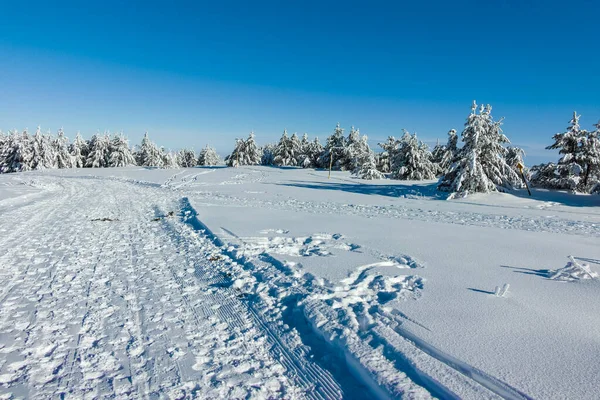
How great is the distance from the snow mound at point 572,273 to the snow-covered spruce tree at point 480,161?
1354cm

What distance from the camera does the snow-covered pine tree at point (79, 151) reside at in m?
57.6

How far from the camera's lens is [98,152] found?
5662 cm

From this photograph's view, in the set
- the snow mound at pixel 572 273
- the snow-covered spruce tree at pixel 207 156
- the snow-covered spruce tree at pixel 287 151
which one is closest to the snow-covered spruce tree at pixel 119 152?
the snow-covered spruce tree at pixel 207 156

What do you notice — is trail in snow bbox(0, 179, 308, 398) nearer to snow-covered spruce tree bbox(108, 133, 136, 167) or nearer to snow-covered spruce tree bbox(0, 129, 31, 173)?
snow-covered spruce tree bbox(108, 133, 136, 167)

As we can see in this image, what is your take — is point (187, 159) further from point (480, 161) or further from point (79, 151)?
point (480, 161)

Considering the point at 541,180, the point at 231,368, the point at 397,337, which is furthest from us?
the point at 541,180

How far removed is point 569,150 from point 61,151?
69.4 meters

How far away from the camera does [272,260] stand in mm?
6055

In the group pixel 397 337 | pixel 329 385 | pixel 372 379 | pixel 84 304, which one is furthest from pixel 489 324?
pixel 84 304

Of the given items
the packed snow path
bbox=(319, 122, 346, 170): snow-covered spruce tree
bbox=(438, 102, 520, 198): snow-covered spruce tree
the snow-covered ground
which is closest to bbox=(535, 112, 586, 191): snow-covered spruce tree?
bbox=(438, 102, 520, 198): snow-covered spruce tree

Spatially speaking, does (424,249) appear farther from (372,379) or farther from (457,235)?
(372,379)

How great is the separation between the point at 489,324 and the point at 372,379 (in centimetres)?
166

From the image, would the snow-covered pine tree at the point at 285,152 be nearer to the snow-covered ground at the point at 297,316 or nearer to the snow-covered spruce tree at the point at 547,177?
the snow-covered spruce tree at the point at 547,177

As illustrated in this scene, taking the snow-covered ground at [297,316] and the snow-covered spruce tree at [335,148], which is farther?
the snow-covered spruce tree at [335,148]
